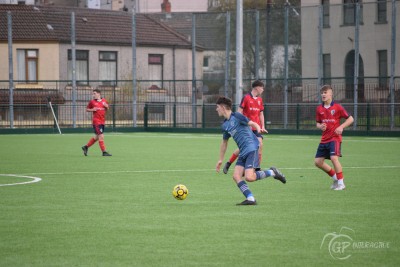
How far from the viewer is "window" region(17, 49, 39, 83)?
52.5 metres

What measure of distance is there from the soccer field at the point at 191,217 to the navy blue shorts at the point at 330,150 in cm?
63

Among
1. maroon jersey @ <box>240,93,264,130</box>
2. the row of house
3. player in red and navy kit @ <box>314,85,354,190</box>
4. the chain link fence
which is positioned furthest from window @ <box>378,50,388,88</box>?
player in red and navy kit @ <box>314,85,354,190</box>

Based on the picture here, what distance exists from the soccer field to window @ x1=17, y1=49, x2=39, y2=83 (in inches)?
1248

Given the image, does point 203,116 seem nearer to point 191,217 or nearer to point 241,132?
point 241,132

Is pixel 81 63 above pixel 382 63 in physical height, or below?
above

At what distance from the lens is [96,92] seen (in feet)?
82.9

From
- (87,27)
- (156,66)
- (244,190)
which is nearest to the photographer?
(244,190)

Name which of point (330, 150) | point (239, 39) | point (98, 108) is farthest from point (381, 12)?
point (330, 150)

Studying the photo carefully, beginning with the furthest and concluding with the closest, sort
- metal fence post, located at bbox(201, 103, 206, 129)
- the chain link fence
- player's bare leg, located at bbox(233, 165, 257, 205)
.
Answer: metal fence post, located at bbox(201, 103, 206, 129) → the chain link fence → player's bare leg, located at bbox(233, 165, 257, 205)

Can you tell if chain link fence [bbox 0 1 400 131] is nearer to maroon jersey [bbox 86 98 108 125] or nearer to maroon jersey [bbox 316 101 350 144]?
maroon jersey [bbox 86 98 108 125]

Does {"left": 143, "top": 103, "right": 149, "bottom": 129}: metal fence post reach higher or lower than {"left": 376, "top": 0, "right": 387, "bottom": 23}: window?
lower

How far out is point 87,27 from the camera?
56.4 metres

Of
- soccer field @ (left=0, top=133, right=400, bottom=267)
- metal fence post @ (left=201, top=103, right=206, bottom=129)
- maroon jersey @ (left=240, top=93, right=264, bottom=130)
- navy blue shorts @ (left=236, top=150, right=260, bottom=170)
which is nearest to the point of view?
soccer field @ (left=0, top=133, right=400, bottom=267)

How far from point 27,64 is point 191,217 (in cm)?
4351
